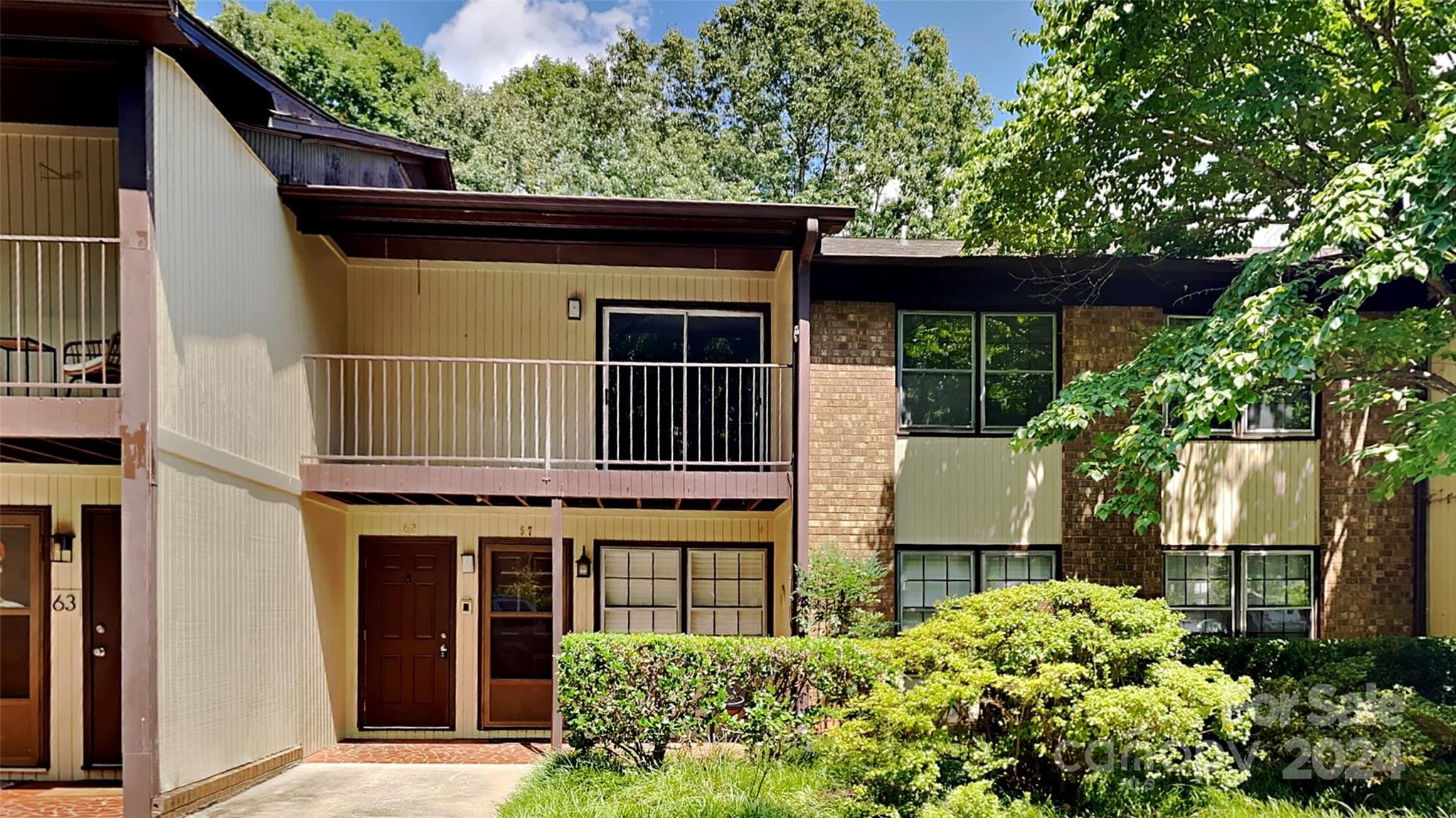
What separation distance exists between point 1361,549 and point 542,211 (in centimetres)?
949

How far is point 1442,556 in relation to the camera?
33.2 ft

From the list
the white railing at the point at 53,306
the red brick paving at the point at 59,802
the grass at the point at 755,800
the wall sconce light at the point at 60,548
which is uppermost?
the white railing at the point at 53,306

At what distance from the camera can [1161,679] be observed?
6926 millimetres

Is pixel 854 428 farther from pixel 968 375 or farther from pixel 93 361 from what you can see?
pixel 93 361

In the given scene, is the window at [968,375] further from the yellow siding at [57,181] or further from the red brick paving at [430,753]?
the yellow siding at [57,181]

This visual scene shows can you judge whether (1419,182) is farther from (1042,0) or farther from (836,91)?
(836,91)

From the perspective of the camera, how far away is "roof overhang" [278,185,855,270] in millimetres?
8578

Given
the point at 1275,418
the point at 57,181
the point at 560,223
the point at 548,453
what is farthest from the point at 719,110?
the point at 57,181

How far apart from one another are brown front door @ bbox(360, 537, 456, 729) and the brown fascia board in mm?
3655

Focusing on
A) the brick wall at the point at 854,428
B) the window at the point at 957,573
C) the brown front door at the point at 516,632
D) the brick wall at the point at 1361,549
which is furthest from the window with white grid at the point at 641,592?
the brick wall at the point at 1361,549

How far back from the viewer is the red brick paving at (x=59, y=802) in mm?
7094

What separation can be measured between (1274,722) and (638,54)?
2507 centimetres

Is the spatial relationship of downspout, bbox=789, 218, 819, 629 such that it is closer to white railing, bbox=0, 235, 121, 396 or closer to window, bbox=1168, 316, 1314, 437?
window, bbox=1168, 316, 1314, 437

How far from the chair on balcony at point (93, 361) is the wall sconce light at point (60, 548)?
158 cm
